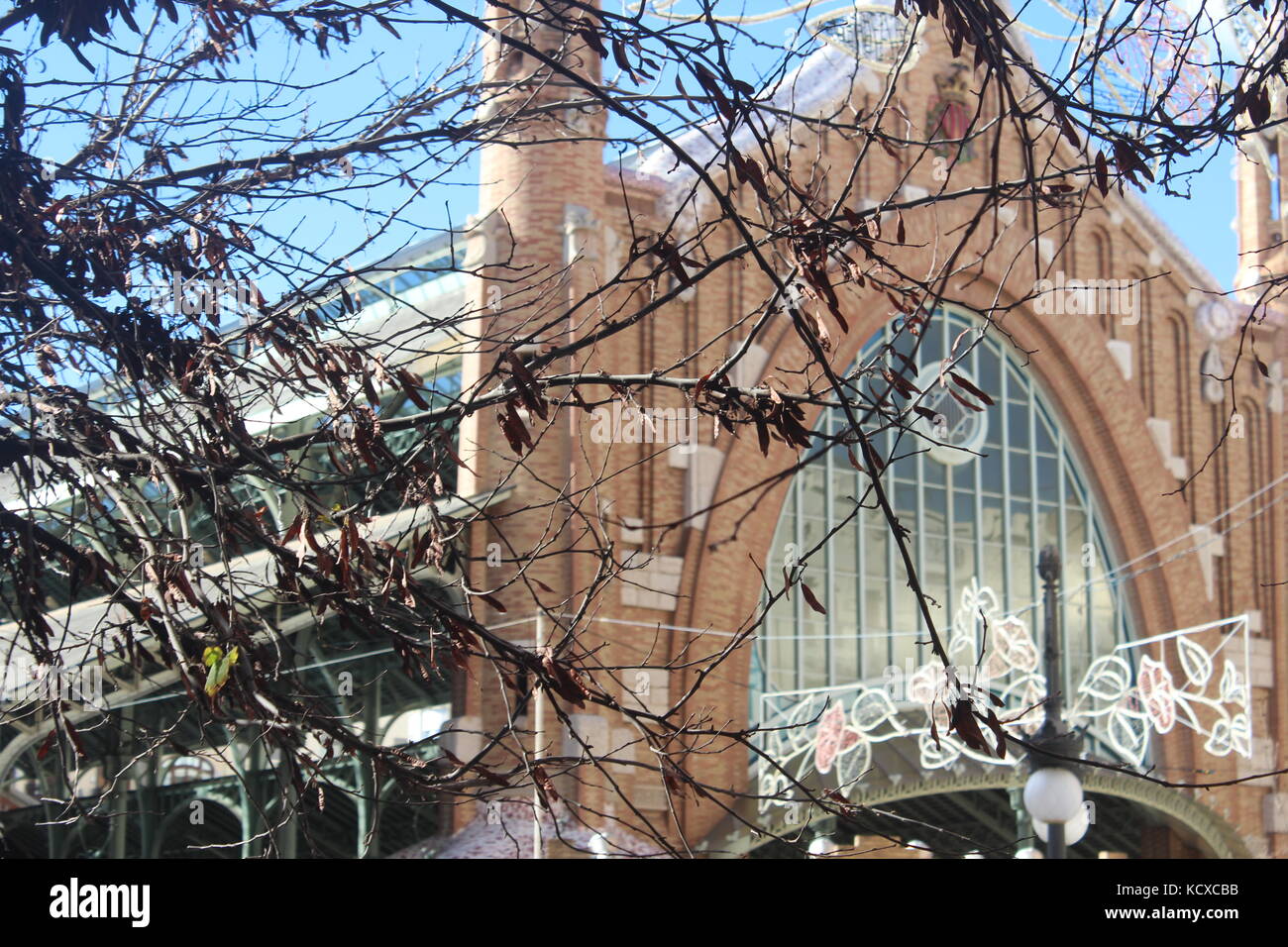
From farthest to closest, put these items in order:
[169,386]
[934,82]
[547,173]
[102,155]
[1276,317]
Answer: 1. [1276,317]
2. [934,82]
3. [547,173]
4. [102,155]
5. [169,386]

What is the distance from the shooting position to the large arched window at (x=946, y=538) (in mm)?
22609

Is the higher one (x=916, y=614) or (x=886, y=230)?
(x=886, y=230)

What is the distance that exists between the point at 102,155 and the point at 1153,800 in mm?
18434

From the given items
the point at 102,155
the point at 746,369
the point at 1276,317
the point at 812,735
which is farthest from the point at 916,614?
the point at 102,155

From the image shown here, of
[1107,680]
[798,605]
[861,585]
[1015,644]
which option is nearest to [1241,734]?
[1107,680]

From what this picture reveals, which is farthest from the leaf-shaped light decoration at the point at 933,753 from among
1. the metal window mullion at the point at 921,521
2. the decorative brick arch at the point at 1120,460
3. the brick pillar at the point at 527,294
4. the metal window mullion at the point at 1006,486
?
the decorative brick arch at the point at 1120,460

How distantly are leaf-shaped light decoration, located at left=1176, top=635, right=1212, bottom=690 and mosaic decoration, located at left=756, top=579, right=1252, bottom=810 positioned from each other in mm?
32

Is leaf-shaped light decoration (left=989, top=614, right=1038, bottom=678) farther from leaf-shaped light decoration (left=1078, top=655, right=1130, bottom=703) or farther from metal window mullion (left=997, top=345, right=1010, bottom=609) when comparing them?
metal window mullion (left=997, top=345, right=1010, bottom=609)

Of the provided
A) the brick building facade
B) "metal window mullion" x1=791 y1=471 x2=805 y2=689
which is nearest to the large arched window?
"metal window mullion" x1=791 y1=471 x2=805 y2=689

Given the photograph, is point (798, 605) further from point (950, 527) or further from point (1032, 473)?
point (1032, 473)

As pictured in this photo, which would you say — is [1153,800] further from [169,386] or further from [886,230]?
[169,386]

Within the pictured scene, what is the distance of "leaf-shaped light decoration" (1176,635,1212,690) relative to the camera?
76.8 feet

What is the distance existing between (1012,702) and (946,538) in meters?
2.51

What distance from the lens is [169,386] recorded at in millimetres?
6762
